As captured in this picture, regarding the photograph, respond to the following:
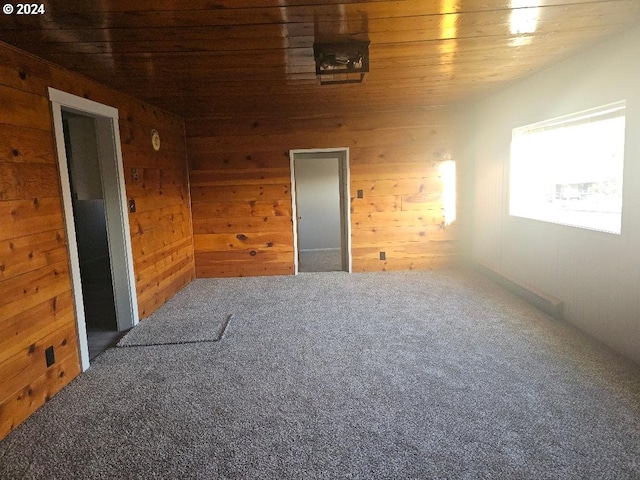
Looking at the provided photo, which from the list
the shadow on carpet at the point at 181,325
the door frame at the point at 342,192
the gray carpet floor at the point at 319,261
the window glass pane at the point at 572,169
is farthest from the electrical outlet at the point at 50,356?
the window glass pane at the point at 572,169

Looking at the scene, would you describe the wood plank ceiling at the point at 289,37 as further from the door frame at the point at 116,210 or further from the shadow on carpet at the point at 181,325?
the shadow on carpet at the point at 181,325

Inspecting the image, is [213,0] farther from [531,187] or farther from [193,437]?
[531,187]

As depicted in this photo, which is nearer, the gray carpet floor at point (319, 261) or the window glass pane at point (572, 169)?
the window glass pane at point (572, 169)

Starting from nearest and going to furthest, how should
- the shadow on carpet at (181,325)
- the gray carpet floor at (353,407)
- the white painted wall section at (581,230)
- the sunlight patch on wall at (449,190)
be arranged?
1. the gray carpet floor at (353,407)
2. the white painted wall section at (581,230)
3. the shadow on carpet at (181,325)
4. the sunlight patch on wall at (449,190)

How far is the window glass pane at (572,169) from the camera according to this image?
3.18 m

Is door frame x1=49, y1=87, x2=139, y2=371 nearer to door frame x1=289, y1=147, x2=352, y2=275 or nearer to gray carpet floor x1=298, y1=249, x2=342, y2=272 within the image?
door frame x1=289, y1=147, x2=352, y2=275

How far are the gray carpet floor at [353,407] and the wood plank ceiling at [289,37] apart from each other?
2.15 metres

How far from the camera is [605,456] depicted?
191cm

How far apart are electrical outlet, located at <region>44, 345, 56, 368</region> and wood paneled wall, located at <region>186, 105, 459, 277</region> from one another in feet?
10.4

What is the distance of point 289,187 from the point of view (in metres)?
5.75

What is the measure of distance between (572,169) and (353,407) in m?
2.89

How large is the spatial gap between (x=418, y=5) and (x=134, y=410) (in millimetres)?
2736

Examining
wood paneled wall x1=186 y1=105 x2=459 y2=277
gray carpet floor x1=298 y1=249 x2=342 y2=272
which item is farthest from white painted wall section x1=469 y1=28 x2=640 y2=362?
gray carpet floor x1=298 y1=249 x2=342 y2=272

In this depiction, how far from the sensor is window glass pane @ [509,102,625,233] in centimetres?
318
